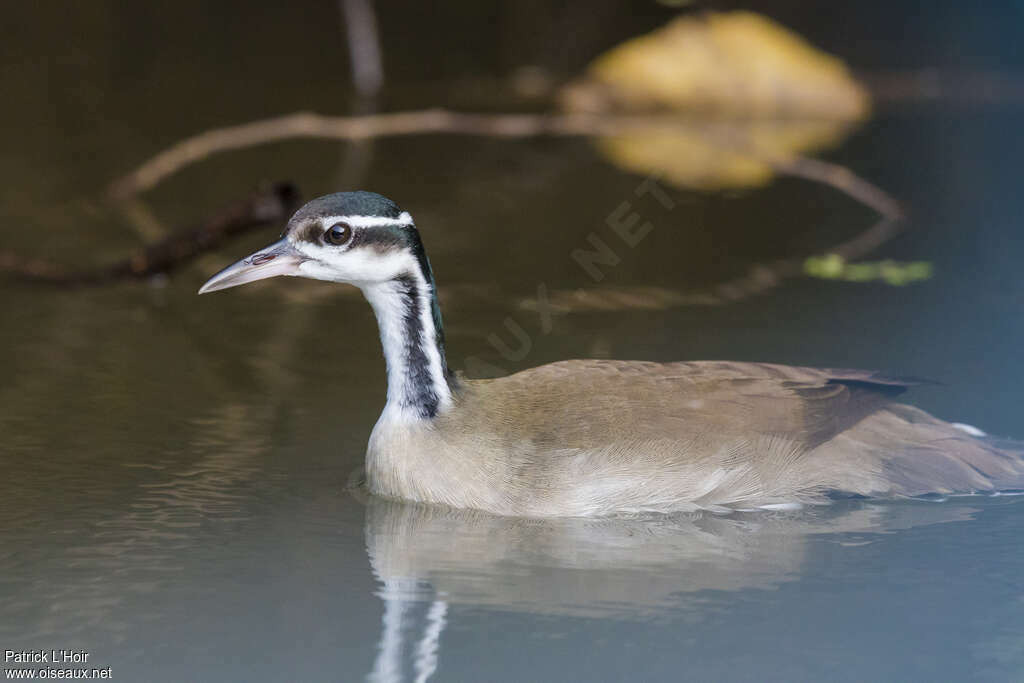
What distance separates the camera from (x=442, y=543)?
493 cm

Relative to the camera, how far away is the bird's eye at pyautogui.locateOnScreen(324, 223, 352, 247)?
5203 mm

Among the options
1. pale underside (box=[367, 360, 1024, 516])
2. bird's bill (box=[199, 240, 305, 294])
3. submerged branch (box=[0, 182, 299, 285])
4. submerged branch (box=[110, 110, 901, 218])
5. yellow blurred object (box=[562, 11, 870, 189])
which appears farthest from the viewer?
yellow blurred object (box=[562, 11, 870, 189])

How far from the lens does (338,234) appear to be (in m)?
5.21

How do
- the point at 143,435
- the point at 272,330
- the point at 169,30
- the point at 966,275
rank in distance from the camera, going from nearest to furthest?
1. the point at 143,435
2. the point at 272,330
3. the point at 966,275
4. the point at 169,30

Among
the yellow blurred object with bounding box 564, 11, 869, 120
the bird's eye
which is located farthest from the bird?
the yellow blurred object with bounding box 564, 11, 869, 120

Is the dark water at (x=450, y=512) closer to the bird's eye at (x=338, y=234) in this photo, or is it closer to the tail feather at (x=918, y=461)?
the tail feather at (x=918, y=461)

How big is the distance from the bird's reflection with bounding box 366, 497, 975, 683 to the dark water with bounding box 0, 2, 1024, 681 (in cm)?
1

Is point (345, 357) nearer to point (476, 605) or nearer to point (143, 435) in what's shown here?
point (143, 435)

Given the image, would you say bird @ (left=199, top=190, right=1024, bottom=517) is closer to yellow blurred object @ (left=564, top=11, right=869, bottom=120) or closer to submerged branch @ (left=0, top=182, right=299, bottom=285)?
submerged branch @ (left=0, top=182, right=299, bottom=285)

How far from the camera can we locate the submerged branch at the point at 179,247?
24.6ft

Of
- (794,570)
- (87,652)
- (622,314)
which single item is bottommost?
(87,652)

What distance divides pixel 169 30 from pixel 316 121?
9.71 meters

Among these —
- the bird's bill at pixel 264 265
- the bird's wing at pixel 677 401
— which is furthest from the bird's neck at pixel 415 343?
the bird's bill at pixel 264 265

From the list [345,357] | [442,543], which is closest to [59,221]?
[345,357]
